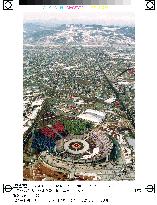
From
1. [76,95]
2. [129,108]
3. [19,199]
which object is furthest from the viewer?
[76,95]

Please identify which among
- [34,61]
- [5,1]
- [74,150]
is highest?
[5,1]

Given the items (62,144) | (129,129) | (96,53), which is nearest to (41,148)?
(62,144)

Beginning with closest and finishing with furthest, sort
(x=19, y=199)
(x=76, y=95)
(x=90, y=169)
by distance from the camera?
(x=19, y=199) → (x=90, y=169) → (x=76, y=95)

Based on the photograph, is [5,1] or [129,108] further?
[129,108]

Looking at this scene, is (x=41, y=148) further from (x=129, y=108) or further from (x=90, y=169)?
(x=129, y=108)

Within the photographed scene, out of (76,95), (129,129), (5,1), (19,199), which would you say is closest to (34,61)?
(76,95)

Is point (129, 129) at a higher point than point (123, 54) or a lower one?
lower
